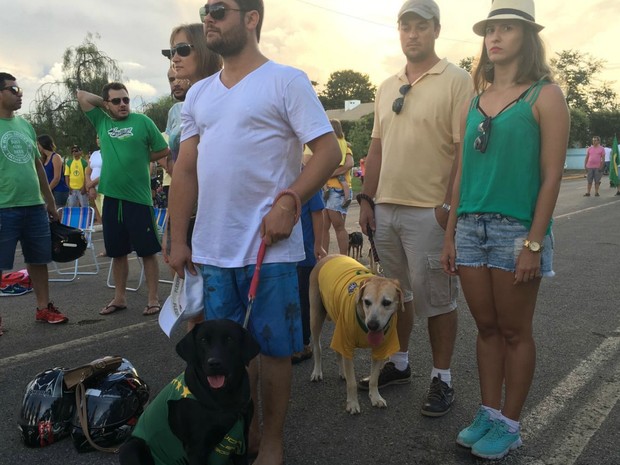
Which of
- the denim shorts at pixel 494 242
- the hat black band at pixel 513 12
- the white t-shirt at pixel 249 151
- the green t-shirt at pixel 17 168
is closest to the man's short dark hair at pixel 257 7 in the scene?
the white t-shirt at pixel 249 151

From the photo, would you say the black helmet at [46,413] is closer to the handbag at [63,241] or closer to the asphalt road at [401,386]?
the asphalt road at [401,386]

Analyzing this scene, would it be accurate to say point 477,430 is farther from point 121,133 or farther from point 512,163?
point 121,133

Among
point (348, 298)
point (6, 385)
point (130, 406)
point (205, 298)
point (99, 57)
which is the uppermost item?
point (99, 57)

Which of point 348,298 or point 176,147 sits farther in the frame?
point 176,147

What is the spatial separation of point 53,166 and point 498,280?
10139mm

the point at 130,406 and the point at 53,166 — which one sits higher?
the point at 53,166

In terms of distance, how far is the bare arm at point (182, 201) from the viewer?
2674 millimetres

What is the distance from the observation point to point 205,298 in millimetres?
2592

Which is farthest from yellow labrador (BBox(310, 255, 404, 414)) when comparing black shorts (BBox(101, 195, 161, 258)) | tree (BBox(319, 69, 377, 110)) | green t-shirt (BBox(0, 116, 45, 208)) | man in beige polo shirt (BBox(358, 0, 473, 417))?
tree (BBox(319, 69, 377, 110))

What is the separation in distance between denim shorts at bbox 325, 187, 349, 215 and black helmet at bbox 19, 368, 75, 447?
208 inches

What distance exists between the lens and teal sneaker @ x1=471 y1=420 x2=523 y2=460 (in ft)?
8.82

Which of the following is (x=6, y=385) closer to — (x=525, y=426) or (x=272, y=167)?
(x=272, y=167)

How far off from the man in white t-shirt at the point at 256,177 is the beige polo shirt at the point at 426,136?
3.28ft


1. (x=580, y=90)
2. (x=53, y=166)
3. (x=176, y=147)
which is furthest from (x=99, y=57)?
(x=580, y=90)
